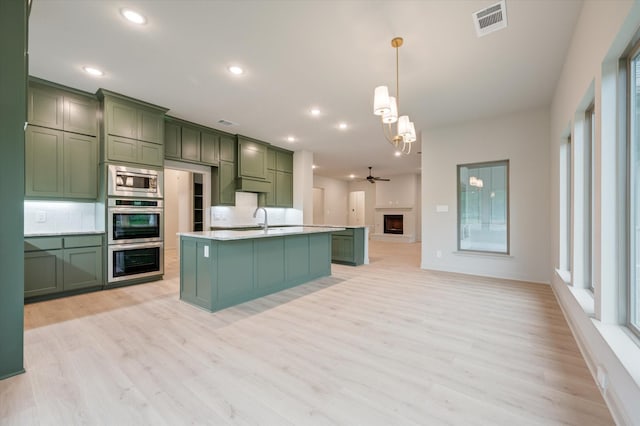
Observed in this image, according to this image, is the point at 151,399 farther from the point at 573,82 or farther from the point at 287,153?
the point at 287,153

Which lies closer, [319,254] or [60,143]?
[60,143]

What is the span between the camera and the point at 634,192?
1611 mm

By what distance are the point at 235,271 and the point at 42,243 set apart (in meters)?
2.53

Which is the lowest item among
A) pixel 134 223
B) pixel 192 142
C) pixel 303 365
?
pixel 303 365

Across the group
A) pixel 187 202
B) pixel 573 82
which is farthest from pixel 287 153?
pixel 573 82

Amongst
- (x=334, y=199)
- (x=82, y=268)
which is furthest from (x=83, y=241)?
(x=334, y=199)

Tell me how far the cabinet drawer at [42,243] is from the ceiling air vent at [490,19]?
5429 mm

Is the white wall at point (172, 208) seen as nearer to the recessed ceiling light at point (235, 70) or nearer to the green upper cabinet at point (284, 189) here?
the green upper cabinet at point (284, 189)

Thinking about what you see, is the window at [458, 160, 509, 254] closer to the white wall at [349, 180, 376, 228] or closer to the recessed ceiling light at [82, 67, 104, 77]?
the recessed ceiling light at [82, 67, 104, 77]

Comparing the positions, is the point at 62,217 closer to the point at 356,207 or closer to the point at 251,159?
the point at 251,159

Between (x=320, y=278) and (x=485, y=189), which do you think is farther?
(x=485, y=189)

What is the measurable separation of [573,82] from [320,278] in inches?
161

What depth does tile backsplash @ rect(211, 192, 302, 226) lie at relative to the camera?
246 inches

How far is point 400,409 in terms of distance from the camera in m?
1.58
